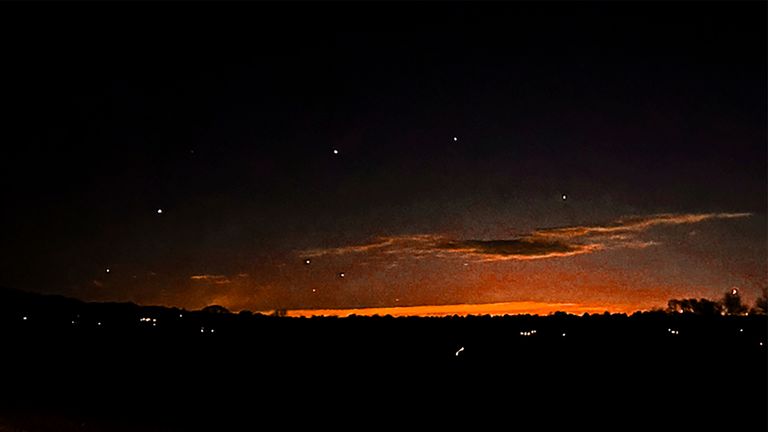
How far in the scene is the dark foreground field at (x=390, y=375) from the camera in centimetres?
1617

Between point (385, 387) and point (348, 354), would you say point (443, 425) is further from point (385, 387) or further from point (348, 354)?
point (348, 354)

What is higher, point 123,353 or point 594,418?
point 123,353

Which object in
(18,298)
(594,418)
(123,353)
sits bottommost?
(594,418)

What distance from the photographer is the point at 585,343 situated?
41.3 m

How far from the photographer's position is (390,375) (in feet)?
81.5

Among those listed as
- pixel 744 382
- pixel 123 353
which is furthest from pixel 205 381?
pixel 744 382

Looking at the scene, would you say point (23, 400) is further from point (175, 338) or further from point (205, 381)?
point (175, 338)

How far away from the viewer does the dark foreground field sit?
16.2 meters

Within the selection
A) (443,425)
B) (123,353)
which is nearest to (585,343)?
(123,353)

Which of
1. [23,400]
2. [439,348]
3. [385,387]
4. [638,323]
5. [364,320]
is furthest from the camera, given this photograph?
[364,320]

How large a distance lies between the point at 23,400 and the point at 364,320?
3906 centimetres

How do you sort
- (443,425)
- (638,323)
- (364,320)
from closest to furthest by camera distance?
1. (443,425)
2. (638,323)
3. (364,320)

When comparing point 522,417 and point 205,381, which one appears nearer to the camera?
point 522,417

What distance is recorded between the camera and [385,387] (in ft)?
70.8
